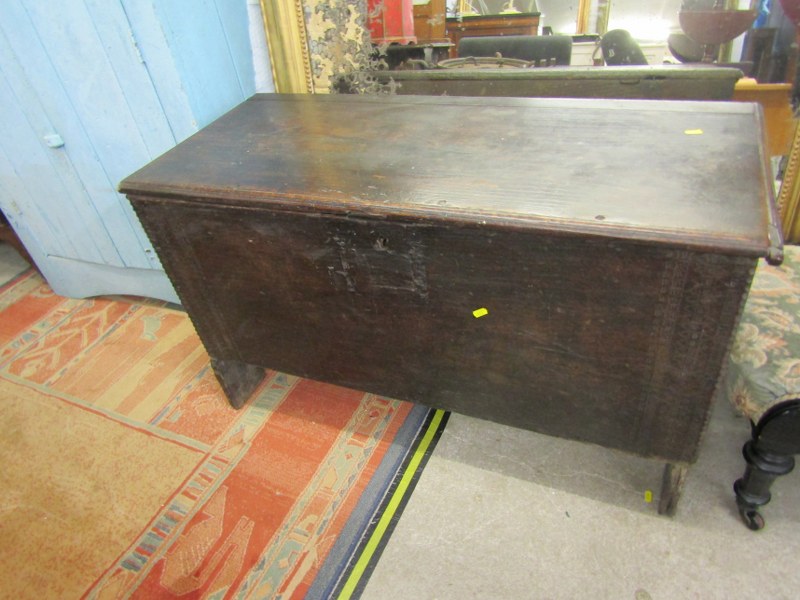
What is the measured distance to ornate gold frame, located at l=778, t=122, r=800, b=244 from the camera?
5.08 feet

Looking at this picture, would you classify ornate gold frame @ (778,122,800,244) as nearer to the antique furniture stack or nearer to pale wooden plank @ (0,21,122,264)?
the antique furniture stack

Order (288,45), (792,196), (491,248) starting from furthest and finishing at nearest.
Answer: (792,196) < (288,45) < (491,248)

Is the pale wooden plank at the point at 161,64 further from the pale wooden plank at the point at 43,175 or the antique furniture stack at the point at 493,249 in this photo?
the pale wooden plank at the point at 43,175

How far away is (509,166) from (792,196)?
1.22 m

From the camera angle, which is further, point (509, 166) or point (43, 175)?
point (43, 175)

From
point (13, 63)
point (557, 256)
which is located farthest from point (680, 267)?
point (13, 63)

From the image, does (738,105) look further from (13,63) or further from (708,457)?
(13,63)

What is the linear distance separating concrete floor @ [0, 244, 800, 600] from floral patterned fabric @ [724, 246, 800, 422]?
318mm

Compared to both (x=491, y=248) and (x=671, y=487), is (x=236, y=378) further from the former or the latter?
(x=671, y=487)

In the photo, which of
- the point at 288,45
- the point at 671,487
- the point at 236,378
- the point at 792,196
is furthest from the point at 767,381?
the point at 288,45

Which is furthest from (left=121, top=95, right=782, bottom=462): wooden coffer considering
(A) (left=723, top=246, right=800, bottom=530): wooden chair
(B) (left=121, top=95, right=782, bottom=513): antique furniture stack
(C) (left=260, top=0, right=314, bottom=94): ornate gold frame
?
(C) (left=260, top=0, right=314, bottom=94): ornate gold frame

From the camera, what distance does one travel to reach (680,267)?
0.75m

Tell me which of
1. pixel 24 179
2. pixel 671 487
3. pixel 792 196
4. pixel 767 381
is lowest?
pixel 671 487

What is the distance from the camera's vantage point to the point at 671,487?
106 centimetres
